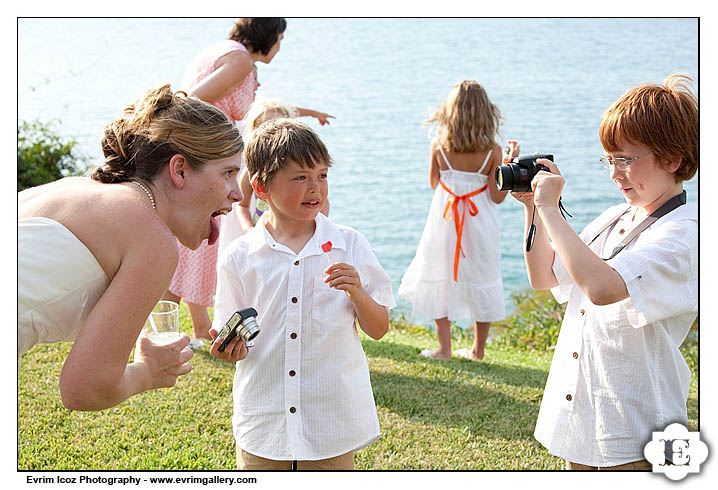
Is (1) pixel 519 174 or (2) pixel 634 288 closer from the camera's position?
(2) pixel 634 288

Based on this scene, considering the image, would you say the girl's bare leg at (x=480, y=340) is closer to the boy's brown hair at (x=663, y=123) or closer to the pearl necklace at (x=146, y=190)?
the boy's brown hair at (x=663, y=123)

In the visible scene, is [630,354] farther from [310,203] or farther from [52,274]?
[52,274]

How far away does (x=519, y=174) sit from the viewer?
2713 millimetres

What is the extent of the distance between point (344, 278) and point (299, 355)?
1.18 ft

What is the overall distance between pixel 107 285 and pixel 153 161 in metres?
0.42

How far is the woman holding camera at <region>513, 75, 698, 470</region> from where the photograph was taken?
2391 mm

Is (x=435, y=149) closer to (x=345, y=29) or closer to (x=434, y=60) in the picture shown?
(x=434, y=60)

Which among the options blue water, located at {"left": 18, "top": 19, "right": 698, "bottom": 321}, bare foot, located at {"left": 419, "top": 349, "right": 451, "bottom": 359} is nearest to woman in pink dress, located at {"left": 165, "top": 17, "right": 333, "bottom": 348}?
bare foot, located at {"left": 419, "top": 349, "right": 451, "bottom": 359}

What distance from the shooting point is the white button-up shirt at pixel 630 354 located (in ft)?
7.85

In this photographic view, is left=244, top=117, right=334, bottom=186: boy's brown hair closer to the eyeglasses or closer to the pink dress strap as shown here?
the eyeglasses

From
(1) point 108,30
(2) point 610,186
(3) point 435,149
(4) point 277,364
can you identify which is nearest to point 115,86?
(1) point 108,30

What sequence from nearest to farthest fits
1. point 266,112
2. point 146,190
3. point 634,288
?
point 146,190, point 634,288, point 266,112

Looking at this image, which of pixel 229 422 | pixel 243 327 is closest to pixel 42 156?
pixel 229 422

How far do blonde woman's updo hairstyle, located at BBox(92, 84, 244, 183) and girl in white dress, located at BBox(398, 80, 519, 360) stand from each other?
10.6 feet
